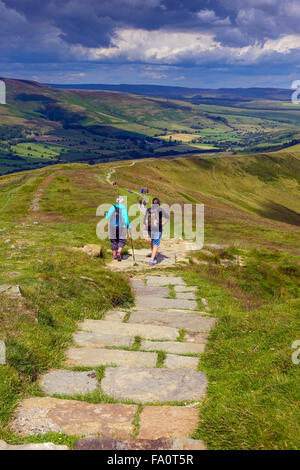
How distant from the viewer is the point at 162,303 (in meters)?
12.9

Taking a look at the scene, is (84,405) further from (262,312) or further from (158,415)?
(262,312)

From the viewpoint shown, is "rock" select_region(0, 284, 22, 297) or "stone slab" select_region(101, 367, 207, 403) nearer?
"stone slab" select_region(101, 367, 207, 403)

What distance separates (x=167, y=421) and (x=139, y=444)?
0.81 meters

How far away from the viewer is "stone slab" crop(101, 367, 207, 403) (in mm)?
6758

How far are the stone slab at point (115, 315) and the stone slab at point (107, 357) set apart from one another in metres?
2.41

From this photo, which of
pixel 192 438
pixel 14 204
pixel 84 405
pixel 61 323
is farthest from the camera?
pixel 14 204

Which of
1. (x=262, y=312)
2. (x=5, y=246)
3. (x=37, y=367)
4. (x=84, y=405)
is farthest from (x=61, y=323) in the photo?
(x=5, y=246)

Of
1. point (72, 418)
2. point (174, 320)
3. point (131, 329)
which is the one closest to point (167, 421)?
point (72, 418)

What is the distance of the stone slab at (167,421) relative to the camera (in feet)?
18.1

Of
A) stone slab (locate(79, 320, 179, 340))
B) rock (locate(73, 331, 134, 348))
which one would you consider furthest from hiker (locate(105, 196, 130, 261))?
rock (locate(73, 331, 134, 348))

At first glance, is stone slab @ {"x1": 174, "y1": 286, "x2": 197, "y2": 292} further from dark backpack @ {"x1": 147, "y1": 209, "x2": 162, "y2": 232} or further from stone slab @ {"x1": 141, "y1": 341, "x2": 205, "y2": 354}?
stone slab @ {"x1": 141, "y1": 341, "x2": 205, "y2": 354}

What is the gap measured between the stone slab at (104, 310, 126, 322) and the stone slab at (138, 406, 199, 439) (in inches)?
187

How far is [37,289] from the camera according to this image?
1054cm

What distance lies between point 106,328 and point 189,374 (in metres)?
3.17
